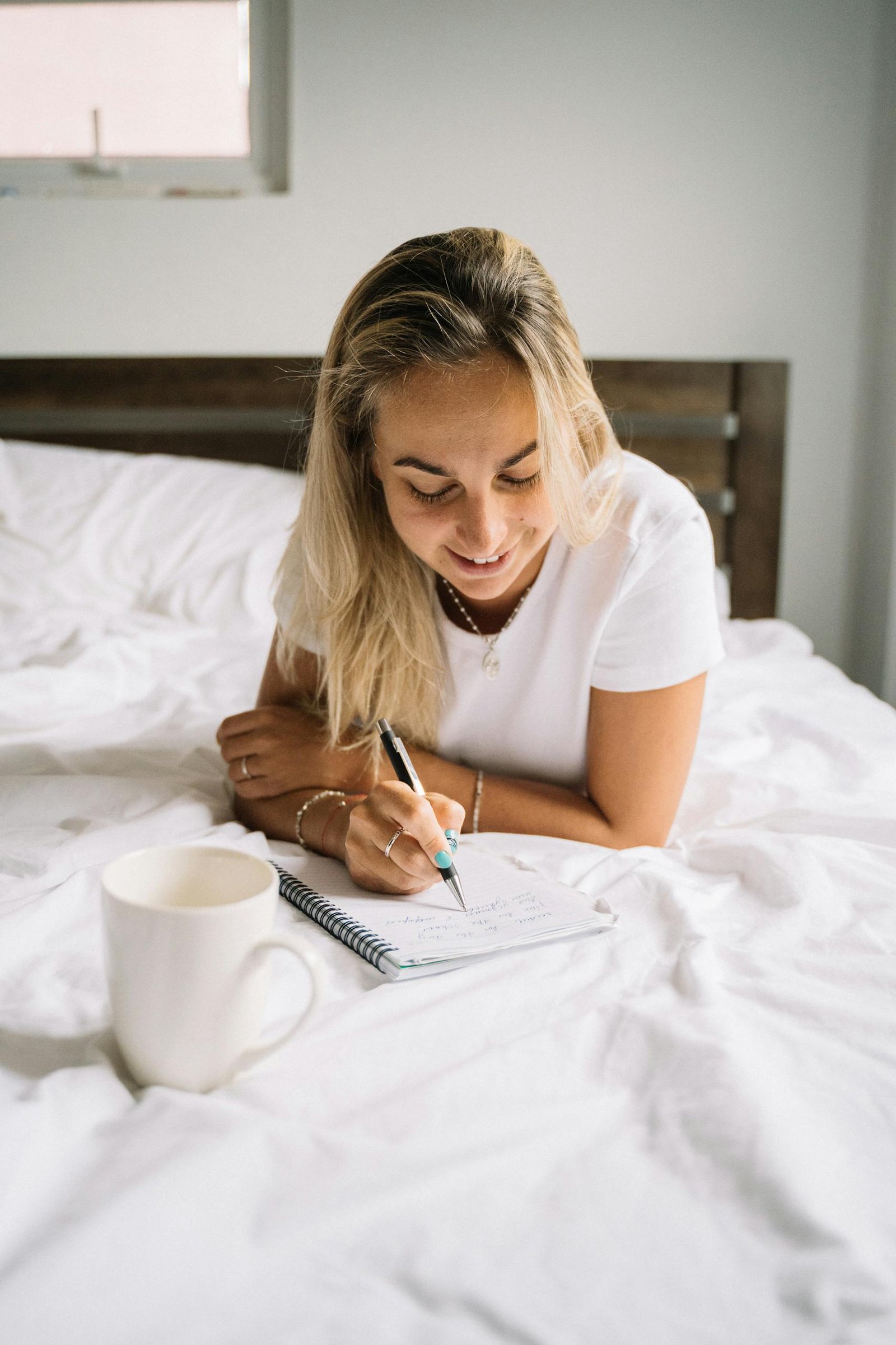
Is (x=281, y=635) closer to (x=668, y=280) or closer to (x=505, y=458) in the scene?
(x=505, y=458)

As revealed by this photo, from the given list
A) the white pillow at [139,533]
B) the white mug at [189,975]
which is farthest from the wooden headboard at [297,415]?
the white mug at [189,975]

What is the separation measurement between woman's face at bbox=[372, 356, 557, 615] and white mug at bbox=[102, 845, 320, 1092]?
45 cm

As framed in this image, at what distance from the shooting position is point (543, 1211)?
482 millimetres

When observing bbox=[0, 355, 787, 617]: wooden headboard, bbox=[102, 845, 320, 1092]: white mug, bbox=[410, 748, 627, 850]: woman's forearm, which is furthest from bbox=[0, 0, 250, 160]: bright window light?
bbox=[102, 845, 320, 1092]: white mug

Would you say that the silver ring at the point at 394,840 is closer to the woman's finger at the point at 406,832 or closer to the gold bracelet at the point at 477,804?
the woman's finger at the point at 406,832

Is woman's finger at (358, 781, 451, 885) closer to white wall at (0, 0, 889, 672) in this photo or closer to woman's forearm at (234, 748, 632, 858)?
woman's forearm at (234, 748, 632, 858)

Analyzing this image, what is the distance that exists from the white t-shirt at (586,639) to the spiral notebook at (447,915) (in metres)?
0.26

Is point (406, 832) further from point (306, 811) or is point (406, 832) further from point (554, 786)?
point (554, 786)

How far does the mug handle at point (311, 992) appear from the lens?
0.54 metres

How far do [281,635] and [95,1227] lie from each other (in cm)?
77

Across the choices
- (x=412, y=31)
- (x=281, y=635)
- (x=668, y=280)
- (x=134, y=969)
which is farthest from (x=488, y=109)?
(x=134, y=969)

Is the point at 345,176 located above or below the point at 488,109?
below

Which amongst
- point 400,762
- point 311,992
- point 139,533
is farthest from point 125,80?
point 311,992

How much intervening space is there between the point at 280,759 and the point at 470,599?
0.91ft
